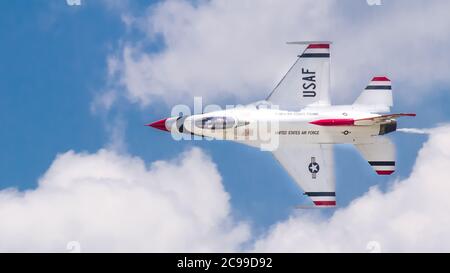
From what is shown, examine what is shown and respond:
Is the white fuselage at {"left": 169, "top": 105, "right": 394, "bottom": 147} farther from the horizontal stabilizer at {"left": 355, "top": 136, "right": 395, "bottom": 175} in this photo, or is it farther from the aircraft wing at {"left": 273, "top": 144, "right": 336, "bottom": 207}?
the aircraft wing at {"left": 273, "top": 144, "right": 336, "bottom": 207}

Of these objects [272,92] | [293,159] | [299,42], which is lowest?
[293,159]

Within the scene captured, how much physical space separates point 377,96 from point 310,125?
15.4 feet

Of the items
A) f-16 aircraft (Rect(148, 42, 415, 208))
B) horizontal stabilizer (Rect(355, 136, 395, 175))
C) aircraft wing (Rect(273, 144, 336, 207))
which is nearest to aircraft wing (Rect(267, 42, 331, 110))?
f-16 aircraft (Rect(148, 42, 415, 208))

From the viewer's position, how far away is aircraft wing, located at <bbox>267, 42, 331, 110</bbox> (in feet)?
166

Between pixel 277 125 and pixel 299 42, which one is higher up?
pixel 299 42

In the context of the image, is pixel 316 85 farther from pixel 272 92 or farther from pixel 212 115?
pixel 212 115

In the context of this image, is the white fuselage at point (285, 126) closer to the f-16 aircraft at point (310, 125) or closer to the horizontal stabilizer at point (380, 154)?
the f-16 aircraft at point (310, 125)

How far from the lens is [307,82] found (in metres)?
51.1

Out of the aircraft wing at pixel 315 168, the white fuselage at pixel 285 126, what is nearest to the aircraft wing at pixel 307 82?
the white fuselage at pixel 285 126

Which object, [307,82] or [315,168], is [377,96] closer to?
[307,82]

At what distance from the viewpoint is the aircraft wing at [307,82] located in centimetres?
5066

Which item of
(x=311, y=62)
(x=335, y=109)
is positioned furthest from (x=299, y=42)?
(x=335, y=109)

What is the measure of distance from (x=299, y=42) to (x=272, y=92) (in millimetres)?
3672

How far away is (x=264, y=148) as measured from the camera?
50125 millimetres
